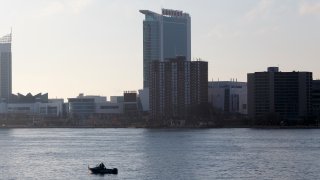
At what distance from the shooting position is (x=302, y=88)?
18738 centimetres

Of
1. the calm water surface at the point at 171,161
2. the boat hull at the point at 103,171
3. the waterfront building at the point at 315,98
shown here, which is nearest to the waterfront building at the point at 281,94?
the waterfront building at the point at 315,98

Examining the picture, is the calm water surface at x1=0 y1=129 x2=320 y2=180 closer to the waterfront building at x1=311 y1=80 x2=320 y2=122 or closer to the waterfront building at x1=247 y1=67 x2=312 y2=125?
the waterfront building at x1=247 y1=67 x2=312 y2=125

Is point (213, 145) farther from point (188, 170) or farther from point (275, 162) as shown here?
point (188, 170)

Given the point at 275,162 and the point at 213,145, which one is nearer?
the point at 275,162

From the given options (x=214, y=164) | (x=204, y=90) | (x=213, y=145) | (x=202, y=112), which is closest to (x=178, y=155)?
(x=214, y=164)

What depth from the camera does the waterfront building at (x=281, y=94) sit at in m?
186

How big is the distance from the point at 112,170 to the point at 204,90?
5505 inches

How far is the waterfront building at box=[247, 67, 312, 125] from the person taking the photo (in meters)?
186

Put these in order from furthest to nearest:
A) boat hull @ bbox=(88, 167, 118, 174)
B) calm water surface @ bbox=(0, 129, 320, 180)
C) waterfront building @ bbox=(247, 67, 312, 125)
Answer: waterfront building @ bbox=(247, 67, 312, 125), boat hull @ bbox=(88, 167, 118, 174), calm water surface @ bbox=(0, 129, 320, 180)

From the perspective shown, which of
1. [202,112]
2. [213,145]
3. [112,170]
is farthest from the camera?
[202,112]

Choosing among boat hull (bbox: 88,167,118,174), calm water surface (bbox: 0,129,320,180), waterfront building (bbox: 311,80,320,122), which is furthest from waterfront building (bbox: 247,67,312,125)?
boat hull (bbox: 88,167,118,174)

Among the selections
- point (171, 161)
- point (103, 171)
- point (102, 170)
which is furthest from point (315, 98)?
point (103, 171)

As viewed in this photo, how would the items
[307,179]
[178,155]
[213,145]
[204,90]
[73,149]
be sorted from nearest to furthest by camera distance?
1. [307,179]
2. [178,155]
3. [73,149]
4. [213,145]
5. [204,90]

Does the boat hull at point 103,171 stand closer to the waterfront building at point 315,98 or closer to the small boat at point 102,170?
the small boat at point 102,170
